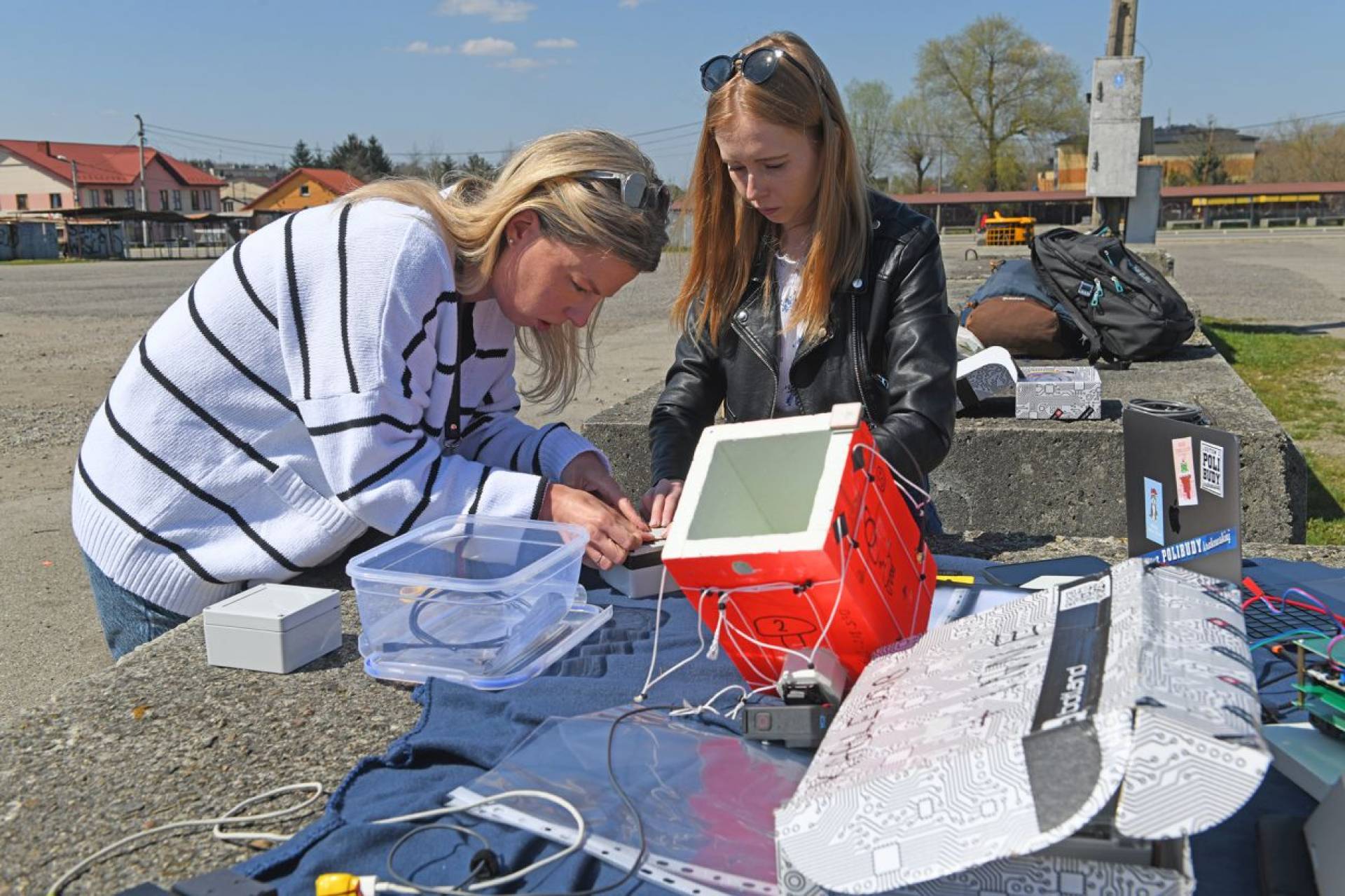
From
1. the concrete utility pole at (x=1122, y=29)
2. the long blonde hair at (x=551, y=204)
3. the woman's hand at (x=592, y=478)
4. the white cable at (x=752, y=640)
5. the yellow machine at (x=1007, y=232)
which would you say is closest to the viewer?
the white cable at (x=752, y=640)

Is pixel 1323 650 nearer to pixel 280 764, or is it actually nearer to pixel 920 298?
pixel 920 298

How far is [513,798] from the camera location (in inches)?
58.5

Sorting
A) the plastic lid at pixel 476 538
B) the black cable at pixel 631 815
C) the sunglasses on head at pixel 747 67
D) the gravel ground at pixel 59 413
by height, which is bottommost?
the gravel ground at pixel 59 413

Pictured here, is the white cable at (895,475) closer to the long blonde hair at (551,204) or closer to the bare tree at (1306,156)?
the long blonde hair at (551,204)

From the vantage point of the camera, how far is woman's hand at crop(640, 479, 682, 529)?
2.27m

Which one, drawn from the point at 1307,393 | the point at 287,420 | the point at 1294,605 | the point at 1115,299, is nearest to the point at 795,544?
the point at 287,420

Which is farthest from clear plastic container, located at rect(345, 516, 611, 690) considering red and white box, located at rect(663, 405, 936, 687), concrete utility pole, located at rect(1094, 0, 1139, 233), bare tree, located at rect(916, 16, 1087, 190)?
bare tree, located at rect(916, 16, 1087, 190)

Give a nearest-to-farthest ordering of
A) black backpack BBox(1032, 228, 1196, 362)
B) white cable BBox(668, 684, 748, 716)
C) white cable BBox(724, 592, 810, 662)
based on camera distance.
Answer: white cable BBox(724, 592, 810, 662)
white cable BBox(668, 684, 748, 716)
black backpack BBox(1032, 228, 1196, 362)

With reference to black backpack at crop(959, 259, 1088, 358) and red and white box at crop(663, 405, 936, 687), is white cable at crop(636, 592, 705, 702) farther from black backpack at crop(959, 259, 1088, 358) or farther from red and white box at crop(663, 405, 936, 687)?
black backpack at crop(959, 259, 1088, 358)

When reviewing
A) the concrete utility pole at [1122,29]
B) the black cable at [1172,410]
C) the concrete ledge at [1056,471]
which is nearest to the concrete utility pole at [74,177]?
the concrete utility pole at [1122,29]

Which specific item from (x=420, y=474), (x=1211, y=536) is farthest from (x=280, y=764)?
(x=1211, y=536)

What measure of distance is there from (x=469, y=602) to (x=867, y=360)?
1163mm

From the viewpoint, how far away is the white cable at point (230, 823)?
1445mm

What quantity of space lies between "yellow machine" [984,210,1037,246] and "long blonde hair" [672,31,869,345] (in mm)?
17979
